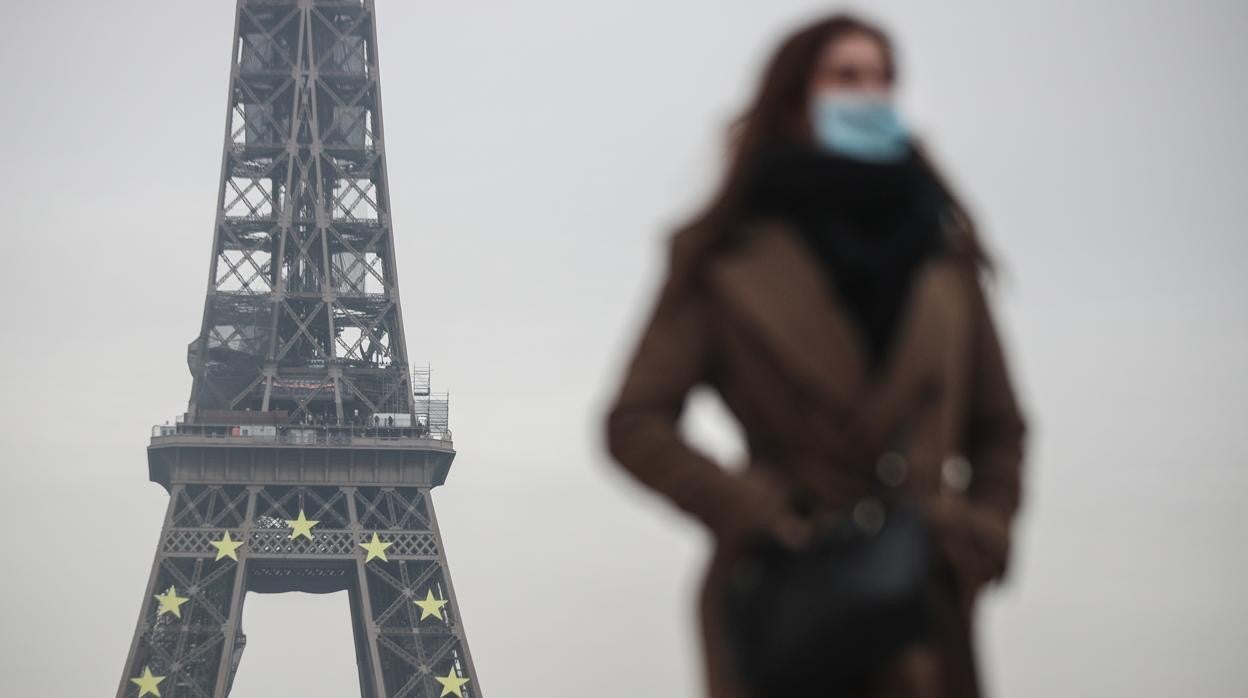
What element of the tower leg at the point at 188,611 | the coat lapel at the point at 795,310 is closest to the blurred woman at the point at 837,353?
the coat lapel at the point at 795,310

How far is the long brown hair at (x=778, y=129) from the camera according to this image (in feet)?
12.2

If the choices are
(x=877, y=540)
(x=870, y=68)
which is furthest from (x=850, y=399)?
(x=870, y=68)

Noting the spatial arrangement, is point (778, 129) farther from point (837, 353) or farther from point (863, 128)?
point (837, 353)

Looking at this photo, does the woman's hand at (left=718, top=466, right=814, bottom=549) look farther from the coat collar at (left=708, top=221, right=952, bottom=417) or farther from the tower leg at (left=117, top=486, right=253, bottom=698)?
the tower leg at (left=117, top=486, right=253, bottom=698)

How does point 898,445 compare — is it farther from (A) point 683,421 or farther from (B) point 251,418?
(B) point 251,418

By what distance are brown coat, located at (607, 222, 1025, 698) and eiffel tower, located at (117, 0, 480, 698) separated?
2021 inches

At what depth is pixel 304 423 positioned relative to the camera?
59094mm

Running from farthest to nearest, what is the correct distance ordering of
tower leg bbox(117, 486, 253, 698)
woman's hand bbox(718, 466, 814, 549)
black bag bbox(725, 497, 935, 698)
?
tower leg bbox(117, 486, 253, 698), woman's hand bbox(718, 466, 814, 549), black bag bbox(725, 497, 935, 698)

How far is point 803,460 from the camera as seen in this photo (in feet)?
11.5

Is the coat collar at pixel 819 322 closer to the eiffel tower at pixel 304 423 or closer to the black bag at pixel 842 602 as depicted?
the black bag at pixel 842 602

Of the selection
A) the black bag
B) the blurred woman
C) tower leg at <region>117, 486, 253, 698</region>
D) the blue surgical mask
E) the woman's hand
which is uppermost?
tower leg at <region>117, 486, 253, 698</region>

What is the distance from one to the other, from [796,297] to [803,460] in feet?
0.97

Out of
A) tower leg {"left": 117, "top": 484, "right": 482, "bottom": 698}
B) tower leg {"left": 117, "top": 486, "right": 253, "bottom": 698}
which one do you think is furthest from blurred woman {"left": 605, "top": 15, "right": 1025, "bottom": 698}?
tower leg {"left": 117, "top": 486, "right": 253, "bottom": 698}

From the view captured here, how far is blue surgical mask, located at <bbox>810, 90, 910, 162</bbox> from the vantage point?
139 inches
